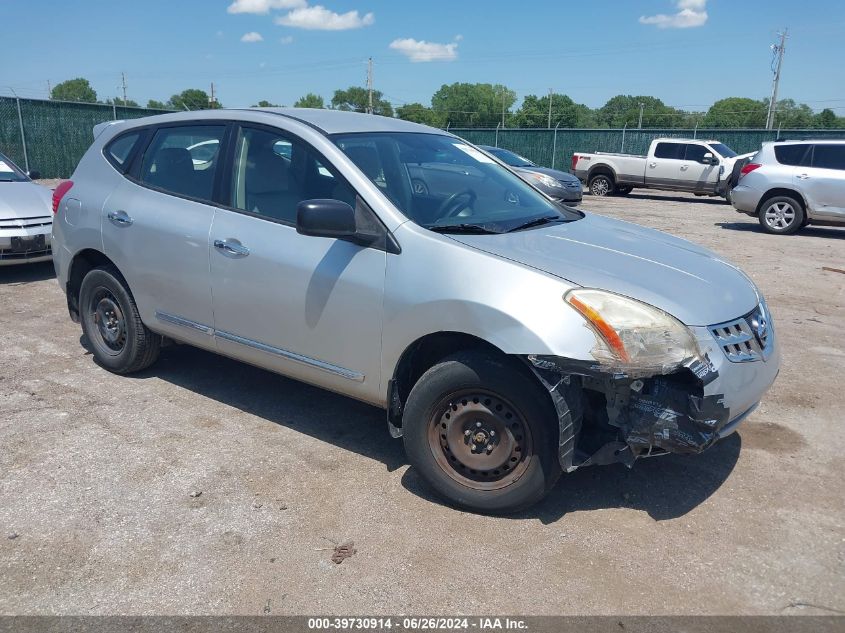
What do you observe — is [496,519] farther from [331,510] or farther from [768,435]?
→ [768,435]

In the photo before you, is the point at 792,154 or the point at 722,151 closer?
the point at 792,154

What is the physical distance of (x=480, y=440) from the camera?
3.29 m

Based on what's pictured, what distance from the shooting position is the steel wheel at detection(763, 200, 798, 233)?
1306 centimetres

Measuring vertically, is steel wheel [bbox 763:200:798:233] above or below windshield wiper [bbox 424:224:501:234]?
below

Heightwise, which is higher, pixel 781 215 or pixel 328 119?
pixel 328 119

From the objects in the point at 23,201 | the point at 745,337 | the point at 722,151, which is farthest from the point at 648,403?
the point at 722,151

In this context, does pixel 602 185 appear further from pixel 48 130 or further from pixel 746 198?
pixel 48 130

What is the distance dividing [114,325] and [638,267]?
3.67 meters

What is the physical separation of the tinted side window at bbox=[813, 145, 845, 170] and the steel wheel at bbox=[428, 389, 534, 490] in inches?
478

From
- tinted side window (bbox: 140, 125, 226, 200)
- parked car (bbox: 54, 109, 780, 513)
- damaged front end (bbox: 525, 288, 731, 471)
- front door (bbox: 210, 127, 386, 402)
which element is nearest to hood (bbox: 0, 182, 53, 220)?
parked car (bbox: 54, 109, 780, 513)

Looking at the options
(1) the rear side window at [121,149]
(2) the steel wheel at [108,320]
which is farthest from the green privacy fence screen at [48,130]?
(2) the steel wheel at [108,320]

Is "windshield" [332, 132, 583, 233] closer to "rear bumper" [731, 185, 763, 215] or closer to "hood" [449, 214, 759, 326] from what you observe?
"hood" [449, 214, 759, 326]

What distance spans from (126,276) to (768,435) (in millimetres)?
4249

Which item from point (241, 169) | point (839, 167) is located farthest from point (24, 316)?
point (839, 167)
